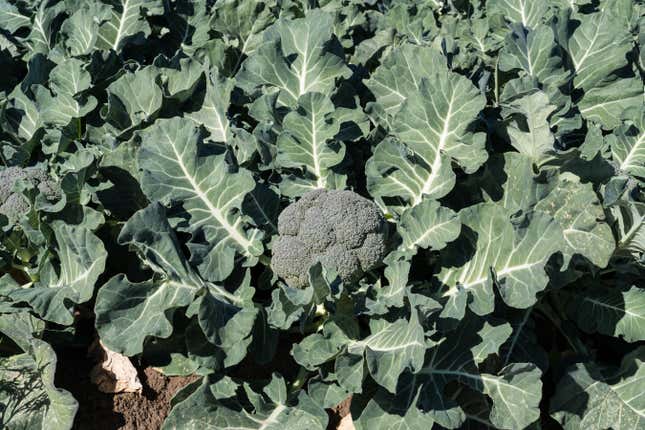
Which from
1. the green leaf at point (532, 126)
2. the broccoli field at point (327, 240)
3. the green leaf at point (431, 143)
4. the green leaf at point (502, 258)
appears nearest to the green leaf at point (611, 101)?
the broccoli field at point (327, 240)

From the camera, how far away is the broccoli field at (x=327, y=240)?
9.43 ft

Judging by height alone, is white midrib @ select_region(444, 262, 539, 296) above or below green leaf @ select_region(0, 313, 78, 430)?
above

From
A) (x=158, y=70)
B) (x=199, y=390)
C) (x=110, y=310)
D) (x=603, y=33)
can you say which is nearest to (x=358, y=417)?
(x=199, y=390)

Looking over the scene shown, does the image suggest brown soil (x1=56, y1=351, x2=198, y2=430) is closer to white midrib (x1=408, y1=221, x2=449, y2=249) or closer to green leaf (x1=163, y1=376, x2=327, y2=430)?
green leaf (x1=163, y1=376, x2=327, y2=430)

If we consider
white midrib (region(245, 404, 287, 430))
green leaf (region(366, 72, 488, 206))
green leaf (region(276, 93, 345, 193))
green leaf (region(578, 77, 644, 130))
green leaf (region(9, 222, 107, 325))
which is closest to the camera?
white midrib (region(245, 404, 287, 430))

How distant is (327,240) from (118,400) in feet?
3.87

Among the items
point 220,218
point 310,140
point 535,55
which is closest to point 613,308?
point 535,55

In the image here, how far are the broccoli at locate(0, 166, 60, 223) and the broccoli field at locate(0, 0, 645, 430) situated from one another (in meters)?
0.01

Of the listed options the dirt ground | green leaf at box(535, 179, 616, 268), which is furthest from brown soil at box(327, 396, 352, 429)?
green leaf at box(535, 179, 616, 268)

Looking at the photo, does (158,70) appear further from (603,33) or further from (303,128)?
(603,33)

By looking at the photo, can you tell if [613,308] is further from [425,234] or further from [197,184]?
[197,184]

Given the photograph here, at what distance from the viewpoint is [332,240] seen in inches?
123

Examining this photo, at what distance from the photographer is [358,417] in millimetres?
2938

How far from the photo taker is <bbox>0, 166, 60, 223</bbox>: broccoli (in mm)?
3430
